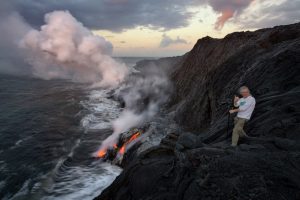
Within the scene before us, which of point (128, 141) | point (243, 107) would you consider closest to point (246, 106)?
point (243, 107)

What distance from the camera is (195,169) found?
27.2 feet

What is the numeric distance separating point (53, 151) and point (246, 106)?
76.1ft

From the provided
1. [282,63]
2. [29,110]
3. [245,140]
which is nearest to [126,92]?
[29,110]

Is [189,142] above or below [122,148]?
above

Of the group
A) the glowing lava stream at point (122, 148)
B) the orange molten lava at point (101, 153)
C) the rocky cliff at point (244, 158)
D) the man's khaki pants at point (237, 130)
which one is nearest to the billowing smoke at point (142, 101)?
the orange molten lava at point (101, 153)

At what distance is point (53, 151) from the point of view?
88.8 feet

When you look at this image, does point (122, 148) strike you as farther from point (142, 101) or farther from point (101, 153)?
point (142, 101)

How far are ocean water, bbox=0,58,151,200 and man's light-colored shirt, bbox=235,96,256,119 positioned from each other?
12.8 metres

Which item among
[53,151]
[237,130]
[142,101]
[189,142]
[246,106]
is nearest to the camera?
[246,106]

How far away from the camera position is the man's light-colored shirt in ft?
29.6

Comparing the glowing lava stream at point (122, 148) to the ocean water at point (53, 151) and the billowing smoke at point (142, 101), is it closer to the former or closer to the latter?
the ocean water at point (53, 151)

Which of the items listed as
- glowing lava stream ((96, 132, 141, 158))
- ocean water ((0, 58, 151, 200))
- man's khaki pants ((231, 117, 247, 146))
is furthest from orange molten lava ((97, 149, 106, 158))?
man's khaki pants ((231, 117, 247, 146))

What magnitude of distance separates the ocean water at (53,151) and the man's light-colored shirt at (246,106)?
12.8 meters

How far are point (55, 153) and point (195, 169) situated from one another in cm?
2168
